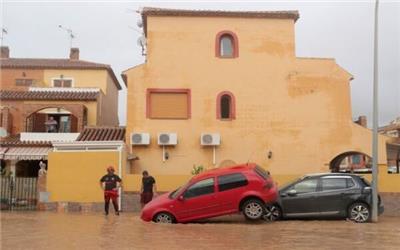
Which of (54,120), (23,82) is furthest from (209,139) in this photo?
(23,82)

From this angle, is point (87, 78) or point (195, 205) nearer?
point (195, 205)

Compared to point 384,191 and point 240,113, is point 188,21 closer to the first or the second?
point 240,113

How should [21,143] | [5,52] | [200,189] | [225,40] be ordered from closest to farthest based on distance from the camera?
[200,189] < [225,40] < [21,143] < [5,52]

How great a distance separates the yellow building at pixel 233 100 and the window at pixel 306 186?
8.68 meters

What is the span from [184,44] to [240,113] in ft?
14.0

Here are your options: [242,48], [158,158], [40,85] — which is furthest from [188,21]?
[40,85]

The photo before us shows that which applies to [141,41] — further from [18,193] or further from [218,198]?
[218,198]

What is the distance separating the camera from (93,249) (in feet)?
34.0

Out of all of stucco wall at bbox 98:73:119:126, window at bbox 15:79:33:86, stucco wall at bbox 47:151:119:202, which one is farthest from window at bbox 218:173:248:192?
window at bbox 15:79:33:86

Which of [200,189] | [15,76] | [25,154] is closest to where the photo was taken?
[200,189]

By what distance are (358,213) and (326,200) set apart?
3.45ft

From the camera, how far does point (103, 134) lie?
26734 millimetres

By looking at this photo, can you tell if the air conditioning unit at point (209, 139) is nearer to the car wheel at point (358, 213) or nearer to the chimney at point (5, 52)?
the car wheel at point (358, 213)

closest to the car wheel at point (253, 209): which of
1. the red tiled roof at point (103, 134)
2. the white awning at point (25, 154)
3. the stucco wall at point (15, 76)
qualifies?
the red tiled roof at point (103, 134)
